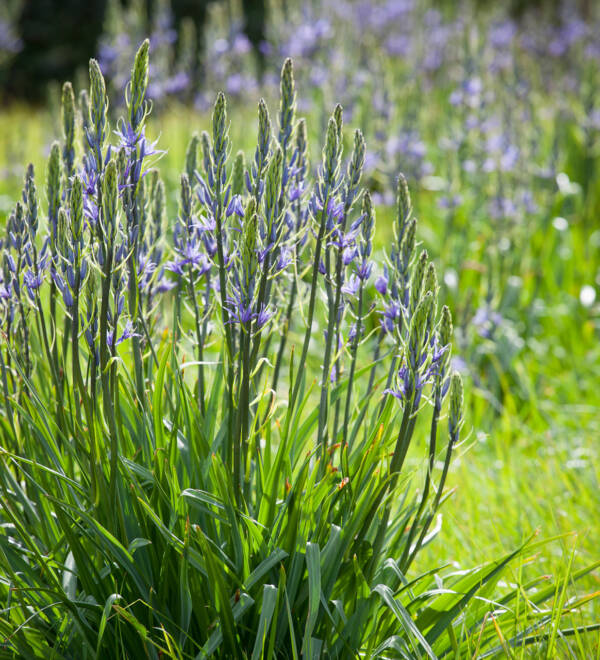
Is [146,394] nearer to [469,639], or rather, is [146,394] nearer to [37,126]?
[469,639]

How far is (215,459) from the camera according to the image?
2.00 metres

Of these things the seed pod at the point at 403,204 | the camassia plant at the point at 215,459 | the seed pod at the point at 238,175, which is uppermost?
the seed pod at the point at 238,175

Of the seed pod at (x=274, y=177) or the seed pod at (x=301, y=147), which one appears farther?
the seed pod at (x=301, y=147)

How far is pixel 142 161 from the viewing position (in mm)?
2002

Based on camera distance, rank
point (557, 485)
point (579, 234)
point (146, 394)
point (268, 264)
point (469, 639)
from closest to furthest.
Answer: point (268, 264), point (469, 639), point (146, 394), point (557, 485), point (579, 234)

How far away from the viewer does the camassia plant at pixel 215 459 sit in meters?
1.91

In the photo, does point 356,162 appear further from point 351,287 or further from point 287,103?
point 351,287

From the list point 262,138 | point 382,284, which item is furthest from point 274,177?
point 382,284

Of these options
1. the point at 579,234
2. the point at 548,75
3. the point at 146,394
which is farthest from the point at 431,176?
the point at 146,394

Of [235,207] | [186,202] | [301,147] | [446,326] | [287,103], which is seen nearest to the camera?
[446,326]

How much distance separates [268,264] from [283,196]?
1.01 ft

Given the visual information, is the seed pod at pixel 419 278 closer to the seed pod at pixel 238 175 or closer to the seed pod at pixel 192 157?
the seed pod at pixel 238 175

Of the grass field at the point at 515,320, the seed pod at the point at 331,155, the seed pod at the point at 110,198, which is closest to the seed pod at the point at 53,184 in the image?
the seed pod at the point at 110,198

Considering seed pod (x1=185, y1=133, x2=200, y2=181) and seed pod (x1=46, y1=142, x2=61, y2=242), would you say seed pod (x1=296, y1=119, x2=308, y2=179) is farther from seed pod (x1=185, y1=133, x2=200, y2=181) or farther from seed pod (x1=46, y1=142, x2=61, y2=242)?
seed pod (x1=46, y1=142, x2=61, y2=242)
